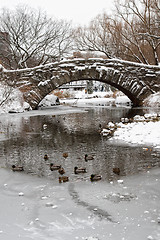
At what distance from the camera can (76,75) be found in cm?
1958

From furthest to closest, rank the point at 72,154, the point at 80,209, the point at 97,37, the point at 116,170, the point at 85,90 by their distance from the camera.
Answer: the point at 85,90, the point at 97,37, the point at 72,154, the point at 116,170, the point at 80,209

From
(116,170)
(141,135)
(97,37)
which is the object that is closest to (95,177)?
(116,170)

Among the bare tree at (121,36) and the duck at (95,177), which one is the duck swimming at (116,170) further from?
the bare tree at (121,36)

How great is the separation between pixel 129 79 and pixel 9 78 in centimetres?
892

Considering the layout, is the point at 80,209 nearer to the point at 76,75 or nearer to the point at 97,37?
the point at 76,75

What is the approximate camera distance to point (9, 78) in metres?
19.0

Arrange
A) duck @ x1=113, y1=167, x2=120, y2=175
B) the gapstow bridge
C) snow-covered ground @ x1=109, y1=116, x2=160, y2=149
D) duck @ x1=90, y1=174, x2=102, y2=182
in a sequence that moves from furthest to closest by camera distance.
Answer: the gapstow bridge, snow-covered ground @ x1=109, y1=116, x2=160, y2=149, duck @ x1=113, y1=167, x2=120, y2=175, duck @ x1=90, y1=174, x2=102, y2=182

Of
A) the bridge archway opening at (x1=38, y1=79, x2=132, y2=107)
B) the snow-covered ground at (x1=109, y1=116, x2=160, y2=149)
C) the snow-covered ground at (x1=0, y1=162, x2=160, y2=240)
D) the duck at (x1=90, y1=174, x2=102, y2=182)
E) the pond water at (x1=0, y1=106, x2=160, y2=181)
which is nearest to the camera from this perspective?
the snow-covered ground at (x1=0, y1=162, x2=160, y2=240)

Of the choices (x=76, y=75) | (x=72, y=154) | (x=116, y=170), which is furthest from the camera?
(x=76, y=75)

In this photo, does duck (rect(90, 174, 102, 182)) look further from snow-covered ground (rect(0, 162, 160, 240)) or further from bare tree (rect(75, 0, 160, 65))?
bare tree (rect(75, 0, 160, 65))

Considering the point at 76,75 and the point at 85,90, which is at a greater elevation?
the point at 85,90

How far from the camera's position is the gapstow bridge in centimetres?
1902

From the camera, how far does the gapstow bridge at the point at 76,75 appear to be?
1902 centimetres

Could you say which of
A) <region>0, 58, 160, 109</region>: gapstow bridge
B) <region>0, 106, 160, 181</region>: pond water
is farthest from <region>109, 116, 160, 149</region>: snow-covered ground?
<region>0, 58, 160, 109</region>: gapstow bridge
